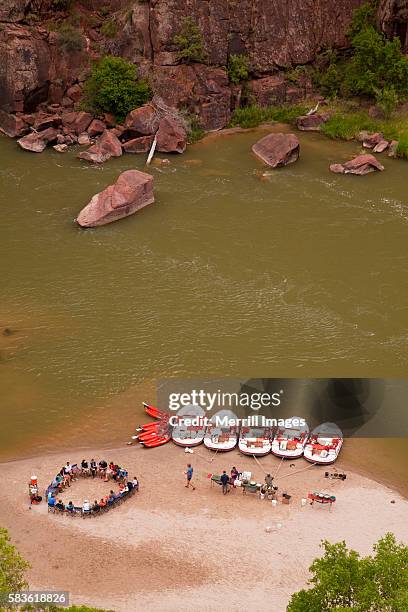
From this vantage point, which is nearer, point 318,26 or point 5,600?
point 5,600

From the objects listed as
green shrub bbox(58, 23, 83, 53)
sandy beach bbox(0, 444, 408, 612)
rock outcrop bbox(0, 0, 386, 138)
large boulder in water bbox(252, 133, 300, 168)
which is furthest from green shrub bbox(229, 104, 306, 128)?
sandy beach bbox(0, 444, 408, 612)

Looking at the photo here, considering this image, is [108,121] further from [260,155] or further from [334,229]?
[334,229]

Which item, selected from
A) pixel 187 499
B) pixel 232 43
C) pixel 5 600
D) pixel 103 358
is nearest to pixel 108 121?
pixel 232 43

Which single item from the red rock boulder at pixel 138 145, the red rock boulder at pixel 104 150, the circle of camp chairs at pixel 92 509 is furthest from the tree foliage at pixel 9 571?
the red rock boulder at pixel 138 145

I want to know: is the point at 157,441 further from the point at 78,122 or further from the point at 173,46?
the point at 173,46

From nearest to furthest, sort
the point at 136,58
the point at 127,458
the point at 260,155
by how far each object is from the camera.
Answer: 1. the point at 127,458
2. the point at 260,155
3. the point at 136,58

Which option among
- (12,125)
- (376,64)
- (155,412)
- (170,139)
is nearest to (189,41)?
(170,139)

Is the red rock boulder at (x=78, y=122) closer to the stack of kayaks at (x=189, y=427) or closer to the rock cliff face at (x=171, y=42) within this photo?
the rock cliff face at (x=171, y=42)
